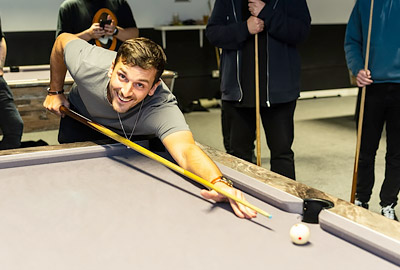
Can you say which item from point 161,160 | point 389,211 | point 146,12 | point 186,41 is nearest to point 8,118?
point 161,160

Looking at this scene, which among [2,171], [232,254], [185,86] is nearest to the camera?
[232,254]

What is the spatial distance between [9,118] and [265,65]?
59.4 inches

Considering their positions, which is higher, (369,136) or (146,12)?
(146,12)

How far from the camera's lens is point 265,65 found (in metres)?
2.17

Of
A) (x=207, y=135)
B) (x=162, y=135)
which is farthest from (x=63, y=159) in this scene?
(x=207, y=135)

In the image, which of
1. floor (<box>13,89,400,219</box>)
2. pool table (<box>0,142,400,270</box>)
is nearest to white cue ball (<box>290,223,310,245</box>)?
pool table (<box>0,142,400,270</box>)

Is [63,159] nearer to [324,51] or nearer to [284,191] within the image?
[284,191]

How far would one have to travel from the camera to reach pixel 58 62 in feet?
6.59

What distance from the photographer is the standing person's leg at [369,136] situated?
85.0 inches

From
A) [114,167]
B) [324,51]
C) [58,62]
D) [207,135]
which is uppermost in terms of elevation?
[58,62]

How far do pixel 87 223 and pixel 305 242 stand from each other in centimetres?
48

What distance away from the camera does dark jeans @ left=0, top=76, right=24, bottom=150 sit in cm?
265

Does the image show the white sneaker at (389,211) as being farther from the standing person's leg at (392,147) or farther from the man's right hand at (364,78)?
the man's right hand at (364,78)

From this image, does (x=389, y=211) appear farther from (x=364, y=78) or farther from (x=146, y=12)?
(x=146, y=12)
